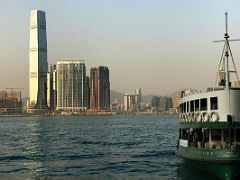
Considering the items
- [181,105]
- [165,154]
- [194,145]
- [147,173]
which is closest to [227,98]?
[194,145]

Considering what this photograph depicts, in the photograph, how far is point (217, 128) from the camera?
117 ft

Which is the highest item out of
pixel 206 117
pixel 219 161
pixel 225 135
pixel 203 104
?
pixel 203 104

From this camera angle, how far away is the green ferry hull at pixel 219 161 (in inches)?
1353

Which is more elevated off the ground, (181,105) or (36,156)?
(181,105)

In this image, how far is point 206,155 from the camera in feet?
120

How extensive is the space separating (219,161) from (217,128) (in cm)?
259

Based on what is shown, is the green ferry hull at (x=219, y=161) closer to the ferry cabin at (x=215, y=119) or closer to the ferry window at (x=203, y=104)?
the ferry cabin at (x=215, y=119)

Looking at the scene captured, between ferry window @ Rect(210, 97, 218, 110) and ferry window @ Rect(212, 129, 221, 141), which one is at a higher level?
ferry window @ Rect(210, 97, 218, 110)

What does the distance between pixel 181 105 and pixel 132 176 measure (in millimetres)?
8613

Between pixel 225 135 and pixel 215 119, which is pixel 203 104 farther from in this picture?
pixel 225 135

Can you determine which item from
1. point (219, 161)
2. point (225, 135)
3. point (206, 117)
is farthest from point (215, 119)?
point (219, 161)

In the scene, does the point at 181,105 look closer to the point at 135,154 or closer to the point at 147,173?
the point at 147,173

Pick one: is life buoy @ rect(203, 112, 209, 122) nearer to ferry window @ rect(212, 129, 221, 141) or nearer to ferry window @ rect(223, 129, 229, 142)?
ferry window @ rect(212, 129, 221, 141)

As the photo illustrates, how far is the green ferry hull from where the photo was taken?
1353 inches
